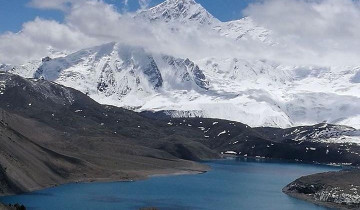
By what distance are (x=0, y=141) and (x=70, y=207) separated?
45635 mm

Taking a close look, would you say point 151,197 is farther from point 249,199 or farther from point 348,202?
point 348,202

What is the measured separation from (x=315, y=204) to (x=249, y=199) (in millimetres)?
17986

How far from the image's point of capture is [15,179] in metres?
175

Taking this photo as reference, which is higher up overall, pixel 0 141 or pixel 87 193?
pixel 0 141

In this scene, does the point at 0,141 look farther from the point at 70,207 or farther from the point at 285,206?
the point at 285,206

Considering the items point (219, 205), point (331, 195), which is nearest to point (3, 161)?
point (219, 205)

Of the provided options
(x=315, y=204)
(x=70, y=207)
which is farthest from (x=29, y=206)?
(x=315, y=204)

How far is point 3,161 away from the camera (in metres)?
176

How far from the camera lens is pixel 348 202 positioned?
187 m

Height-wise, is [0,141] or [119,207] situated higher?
[0,141]

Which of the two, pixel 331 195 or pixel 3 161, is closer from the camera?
pixel 3 161

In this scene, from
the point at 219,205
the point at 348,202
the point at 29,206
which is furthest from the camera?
the point at 348,202

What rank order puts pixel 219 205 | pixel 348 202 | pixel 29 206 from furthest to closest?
pixel 348 202 → pixel 219 205 → pixel 29 206

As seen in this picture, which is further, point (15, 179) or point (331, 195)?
point (331, 195)
